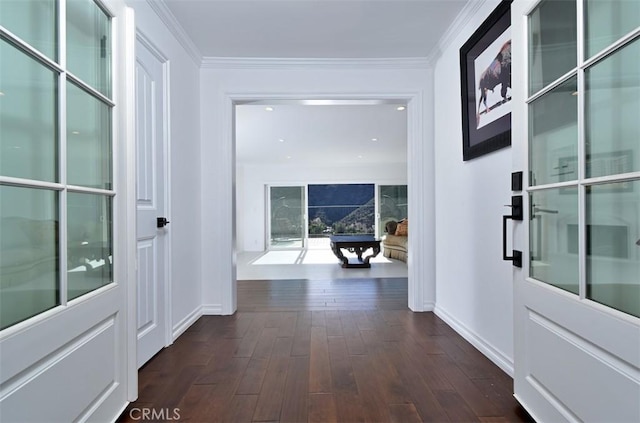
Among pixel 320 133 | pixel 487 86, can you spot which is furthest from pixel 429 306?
pixel 320 133

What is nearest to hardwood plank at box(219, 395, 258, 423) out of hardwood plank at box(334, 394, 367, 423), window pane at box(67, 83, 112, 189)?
hardwood plank at box(334, 394, 367, 423)

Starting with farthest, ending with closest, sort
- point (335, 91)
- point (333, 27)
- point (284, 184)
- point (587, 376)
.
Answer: point (284, 184)
point (335, 91)
point (333, 27)
point (587, 376)

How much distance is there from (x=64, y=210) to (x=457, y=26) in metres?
2.75

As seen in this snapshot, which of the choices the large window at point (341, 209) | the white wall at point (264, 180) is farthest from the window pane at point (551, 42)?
the large window at point (341, 209)

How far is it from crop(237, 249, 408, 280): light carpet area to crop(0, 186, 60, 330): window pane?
385 centimetres

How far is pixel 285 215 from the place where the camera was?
9.34 meters

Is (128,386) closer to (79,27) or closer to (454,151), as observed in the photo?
(79,27)

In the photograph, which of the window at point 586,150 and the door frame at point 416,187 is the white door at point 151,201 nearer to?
the door frame at point 416,187

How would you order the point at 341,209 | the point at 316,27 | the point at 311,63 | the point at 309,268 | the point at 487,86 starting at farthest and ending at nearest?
the point at 341,209
the point at 309,268
the point at 311,63
the point at 316,27
the point at 487,86

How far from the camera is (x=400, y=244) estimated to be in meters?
6.68

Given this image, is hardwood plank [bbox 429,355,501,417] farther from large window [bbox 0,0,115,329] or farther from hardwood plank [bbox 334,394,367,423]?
large window [bbox 0,0,115,329]

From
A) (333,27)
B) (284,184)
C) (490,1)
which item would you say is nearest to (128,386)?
(333,27)

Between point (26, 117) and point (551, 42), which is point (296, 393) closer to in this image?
point (26, 117)

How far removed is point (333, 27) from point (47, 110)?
6.62 ft
